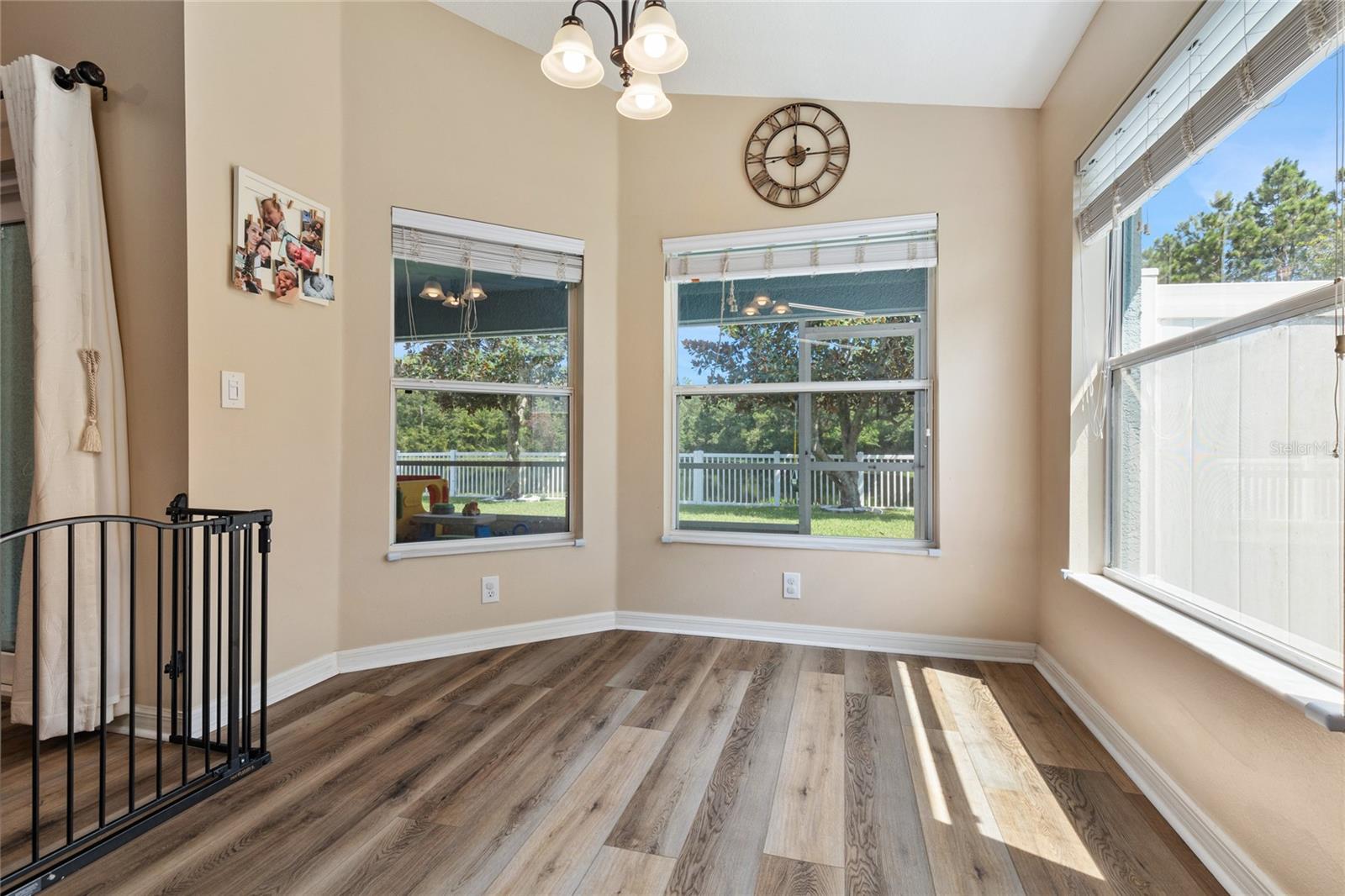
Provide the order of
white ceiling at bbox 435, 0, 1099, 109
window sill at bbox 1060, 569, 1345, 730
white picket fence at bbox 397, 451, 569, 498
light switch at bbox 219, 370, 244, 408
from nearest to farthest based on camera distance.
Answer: window sill at bbox 1060, 569, 1345, 730
light switch at bbox 219, 370, 244, 408
white ceiling at bbox 435, 0, 1099, 109
white picket fence at bbox 397, 451, 569, 498

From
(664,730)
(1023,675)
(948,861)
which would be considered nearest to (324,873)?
(664,730)

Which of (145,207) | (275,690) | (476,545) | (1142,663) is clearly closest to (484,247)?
(145,207)

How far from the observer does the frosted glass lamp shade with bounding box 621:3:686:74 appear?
178 centimetres

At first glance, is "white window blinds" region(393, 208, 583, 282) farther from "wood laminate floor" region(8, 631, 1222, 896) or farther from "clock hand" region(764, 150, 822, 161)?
"wood laminate floor" region(8, 631, 1222, 896)

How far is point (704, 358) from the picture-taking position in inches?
139

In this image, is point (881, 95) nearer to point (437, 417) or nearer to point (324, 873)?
point (437, 417)

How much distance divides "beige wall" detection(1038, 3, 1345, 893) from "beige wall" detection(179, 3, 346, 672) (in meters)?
3.06

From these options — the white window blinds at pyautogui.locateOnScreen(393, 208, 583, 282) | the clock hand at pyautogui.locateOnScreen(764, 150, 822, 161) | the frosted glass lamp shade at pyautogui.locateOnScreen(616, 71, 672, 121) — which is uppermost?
the clock hand at pyautogui.locateOnScreen(764, 150, 822, 161)

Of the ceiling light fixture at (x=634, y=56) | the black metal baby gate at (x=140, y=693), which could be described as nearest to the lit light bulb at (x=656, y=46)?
the ceiling light fixture at (x=634, y=56)

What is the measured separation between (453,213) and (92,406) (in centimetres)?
164

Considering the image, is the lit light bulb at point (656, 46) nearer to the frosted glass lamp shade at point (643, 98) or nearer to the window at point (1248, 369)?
the frosted glass lamp shade at point (643, 98)

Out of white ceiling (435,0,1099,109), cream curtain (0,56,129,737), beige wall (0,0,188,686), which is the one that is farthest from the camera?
white ceiling (435,0,1099,109)

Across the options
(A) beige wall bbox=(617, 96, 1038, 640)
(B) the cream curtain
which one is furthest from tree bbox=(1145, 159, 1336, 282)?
(B) the cream curtain

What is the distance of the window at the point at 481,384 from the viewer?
3.07 m
